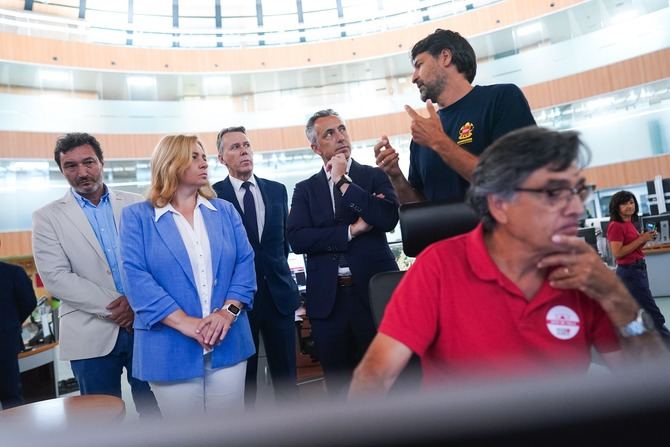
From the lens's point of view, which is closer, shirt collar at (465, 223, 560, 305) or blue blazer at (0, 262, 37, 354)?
shirt collar at (465, 223, 560, 305)

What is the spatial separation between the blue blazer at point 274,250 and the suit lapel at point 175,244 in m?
0.84

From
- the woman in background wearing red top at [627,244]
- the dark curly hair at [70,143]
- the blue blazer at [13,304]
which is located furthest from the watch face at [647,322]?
the woman in background wearing red top at [627,244]

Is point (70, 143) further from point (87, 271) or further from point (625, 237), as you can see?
point (625, 237)

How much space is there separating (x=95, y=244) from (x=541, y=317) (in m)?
2.13

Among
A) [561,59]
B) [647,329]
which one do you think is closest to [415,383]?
[647,329]

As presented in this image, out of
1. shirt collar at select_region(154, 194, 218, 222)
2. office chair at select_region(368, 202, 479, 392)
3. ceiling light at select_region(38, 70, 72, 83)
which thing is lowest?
office chair at select_region(368, 202, 479, 392)

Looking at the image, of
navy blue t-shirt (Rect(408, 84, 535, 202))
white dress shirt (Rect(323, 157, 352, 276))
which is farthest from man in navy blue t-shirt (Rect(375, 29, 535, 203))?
white dress shirt (Rect(323, 157, 352, 276))

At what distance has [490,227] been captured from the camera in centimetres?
129

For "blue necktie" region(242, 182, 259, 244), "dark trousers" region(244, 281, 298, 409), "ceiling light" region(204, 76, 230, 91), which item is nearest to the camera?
"dark trousers" region(244, 281, 298, 409)

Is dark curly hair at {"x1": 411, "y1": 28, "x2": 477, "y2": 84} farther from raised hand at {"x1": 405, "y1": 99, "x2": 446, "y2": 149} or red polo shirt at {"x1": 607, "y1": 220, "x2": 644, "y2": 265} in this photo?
red polo shirt at {"x1": 607, "y1": 220, "x2": 644, "y2": 265}

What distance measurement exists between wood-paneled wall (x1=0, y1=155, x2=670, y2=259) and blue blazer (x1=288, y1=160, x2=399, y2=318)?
11576 mm

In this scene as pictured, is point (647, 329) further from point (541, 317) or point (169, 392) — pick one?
point (169, 392)

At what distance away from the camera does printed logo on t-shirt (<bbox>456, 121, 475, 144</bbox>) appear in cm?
210

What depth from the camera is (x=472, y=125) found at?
210 centimetres
